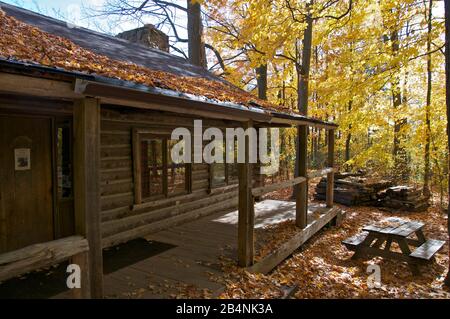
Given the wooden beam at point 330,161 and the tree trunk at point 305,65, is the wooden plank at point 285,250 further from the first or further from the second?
the tree trunk at point 305,65

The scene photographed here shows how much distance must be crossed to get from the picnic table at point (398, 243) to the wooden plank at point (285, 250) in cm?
100

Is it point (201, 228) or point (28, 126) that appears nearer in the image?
point (28, 126)

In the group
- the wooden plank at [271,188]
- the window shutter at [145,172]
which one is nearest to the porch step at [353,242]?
the wooden plank at [271,188]

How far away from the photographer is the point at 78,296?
3.05 metres

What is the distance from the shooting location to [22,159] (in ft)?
16.1

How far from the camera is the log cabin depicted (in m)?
2.90

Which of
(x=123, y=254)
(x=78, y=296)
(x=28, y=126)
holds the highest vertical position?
(x=28, y=126)

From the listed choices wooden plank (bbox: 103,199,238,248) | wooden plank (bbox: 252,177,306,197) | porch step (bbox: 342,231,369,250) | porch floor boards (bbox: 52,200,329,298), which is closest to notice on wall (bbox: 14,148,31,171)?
wooden plank (bbox: 103,199,238,248)

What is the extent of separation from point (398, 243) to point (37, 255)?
689 cm

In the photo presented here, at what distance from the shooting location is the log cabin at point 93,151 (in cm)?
290

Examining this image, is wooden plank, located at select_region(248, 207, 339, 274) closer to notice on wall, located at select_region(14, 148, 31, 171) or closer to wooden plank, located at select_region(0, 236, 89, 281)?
wooden plank, located at select_region(0, 236, 89, 281)

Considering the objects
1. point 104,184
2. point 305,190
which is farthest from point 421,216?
point 104,184

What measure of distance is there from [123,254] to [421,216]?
1023 centimetres
